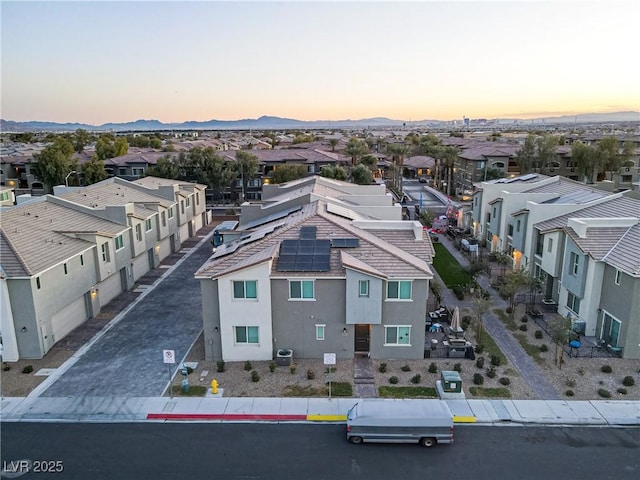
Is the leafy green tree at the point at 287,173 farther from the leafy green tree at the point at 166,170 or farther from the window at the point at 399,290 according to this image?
the window at the point at 399,290

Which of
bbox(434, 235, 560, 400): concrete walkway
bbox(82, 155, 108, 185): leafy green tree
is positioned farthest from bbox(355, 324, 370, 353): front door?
bbox(82, 155, 108, 185): leafy green tree

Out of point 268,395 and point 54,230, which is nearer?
point 268,395


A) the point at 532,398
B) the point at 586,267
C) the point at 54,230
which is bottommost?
the point at 532,398

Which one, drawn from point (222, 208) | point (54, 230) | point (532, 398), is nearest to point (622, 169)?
point (222, 208)

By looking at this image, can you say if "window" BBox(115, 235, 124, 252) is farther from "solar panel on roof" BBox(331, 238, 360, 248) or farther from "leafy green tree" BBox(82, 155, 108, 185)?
"leafy green tree" BBox(82, 155, 108, 185)

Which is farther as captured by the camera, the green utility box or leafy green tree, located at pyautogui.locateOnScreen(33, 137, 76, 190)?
leafy green tree, located at pyautogui.locateOnScreen(33, 137, 76, 190)

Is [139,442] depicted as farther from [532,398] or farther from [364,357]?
[532,398]
